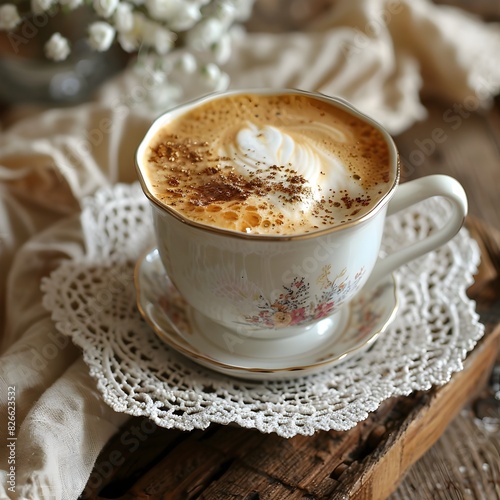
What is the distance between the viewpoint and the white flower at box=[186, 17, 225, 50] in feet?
3.70

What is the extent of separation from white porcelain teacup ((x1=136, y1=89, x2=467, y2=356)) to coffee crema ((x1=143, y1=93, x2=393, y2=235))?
0.04 ft

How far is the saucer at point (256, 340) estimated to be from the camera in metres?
0.80

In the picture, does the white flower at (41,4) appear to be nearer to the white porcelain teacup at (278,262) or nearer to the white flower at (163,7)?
the white flower at (163,7)

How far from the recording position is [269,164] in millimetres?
793

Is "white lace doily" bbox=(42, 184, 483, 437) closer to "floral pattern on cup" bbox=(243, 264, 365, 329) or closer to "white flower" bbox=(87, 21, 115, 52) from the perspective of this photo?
"floral pattern on cup" bbox=(243, 264, 365, 329)

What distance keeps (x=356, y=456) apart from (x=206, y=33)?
0.68m

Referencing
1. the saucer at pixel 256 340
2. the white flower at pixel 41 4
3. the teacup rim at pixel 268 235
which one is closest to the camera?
the teacup rim at pixel 268 235

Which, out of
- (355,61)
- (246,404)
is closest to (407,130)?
(355,61)

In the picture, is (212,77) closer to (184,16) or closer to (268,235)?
(184,16)

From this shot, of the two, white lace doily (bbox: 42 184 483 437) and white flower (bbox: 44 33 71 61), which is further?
white flower (bbox: 44 33 71 61)

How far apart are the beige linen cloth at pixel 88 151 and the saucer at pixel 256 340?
0.10 meters

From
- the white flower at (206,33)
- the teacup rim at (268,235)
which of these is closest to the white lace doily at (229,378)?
the teacup rim at (268,235)

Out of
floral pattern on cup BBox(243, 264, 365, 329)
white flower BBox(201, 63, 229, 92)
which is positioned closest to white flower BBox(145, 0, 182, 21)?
white flower BBox(201, 63, 229, 92)

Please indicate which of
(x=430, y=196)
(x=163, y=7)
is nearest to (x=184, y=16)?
(x=163, y=7)
